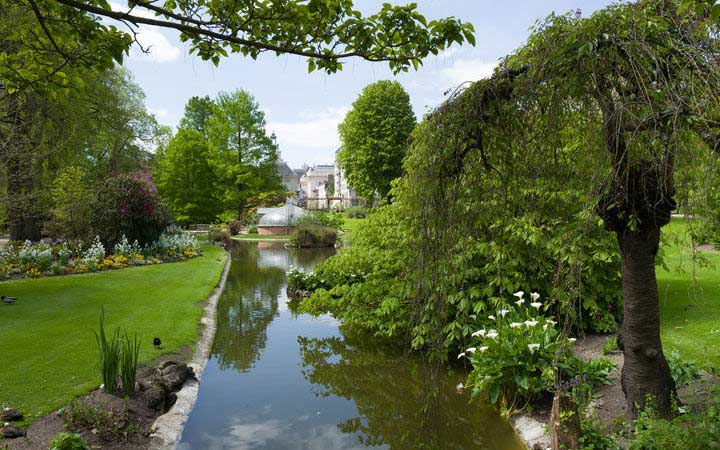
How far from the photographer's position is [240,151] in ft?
154

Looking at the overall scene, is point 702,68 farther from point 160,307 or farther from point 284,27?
point 160,307

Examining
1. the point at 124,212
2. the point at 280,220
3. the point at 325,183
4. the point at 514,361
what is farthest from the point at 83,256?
the point at 325,183

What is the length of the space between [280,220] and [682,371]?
38145 mm

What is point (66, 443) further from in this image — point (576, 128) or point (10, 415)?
point (576, 128)

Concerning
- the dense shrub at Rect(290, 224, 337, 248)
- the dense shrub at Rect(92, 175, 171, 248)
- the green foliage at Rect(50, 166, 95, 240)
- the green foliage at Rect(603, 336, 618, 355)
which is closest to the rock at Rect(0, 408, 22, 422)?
the green foliage at Rect(603, 336, 618, 355)

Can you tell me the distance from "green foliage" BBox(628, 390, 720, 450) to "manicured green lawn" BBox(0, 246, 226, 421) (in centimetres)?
586

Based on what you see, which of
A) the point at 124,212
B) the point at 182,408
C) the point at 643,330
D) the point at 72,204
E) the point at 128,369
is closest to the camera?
the point at 643,330

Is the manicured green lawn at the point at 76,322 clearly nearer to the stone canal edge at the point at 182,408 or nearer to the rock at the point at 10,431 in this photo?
the stone canal edge at the point at 182,408

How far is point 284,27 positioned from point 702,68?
303 cm

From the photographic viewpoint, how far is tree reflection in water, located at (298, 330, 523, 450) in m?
5.73

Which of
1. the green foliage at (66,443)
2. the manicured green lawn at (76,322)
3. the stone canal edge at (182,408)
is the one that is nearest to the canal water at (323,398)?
the stone canal edge at (182,408)

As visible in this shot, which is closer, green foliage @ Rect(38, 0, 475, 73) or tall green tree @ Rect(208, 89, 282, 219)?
green foliage @ Rect(38, 0, 475, 73)

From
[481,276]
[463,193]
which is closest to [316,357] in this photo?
[481,276]

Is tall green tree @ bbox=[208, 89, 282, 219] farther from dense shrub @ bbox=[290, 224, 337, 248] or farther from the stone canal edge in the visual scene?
the stone canal edge
